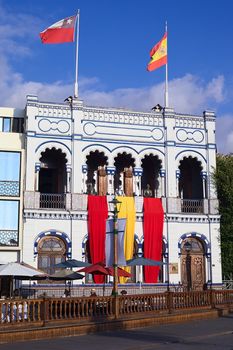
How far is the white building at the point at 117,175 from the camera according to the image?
102ft

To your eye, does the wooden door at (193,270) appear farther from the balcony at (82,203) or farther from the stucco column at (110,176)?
the stucco column at (110,176)

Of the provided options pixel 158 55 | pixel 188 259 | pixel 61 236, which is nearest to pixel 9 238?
pixel 61 236

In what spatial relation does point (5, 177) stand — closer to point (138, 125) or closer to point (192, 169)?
point (138, 125)

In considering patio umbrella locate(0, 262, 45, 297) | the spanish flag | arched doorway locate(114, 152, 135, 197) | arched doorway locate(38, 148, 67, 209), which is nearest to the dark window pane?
arched doorway locate(38, 148, 67, 209)

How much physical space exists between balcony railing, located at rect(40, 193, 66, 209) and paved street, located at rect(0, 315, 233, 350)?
47.1 feet

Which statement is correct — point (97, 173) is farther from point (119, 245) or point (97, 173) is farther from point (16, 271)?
point (119, 245)

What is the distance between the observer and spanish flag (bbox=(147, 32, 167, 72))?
34.4m

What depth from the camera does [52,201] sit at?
3203 centimetres

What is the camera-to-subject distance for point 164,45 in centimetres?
3525

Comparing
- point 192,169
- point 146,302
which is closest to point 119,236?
point 146,302

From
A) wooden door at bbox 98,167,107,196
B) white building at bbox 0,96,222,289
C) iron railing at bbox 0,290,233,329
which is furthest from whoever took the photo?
wooden door at bbox 98,167,107,196

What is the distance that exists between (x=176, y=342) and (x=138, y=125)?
2034cm

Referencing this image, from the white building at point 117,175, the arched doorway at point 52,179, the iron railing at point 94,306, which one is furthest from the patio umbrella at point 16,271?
the arched doorway at point 52,179

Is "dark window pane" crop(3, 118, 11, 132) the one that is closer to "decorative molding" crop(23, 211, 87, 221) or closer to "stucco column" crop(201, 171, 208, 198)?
"decorative molding" crop(23, 211, 87, 221)
